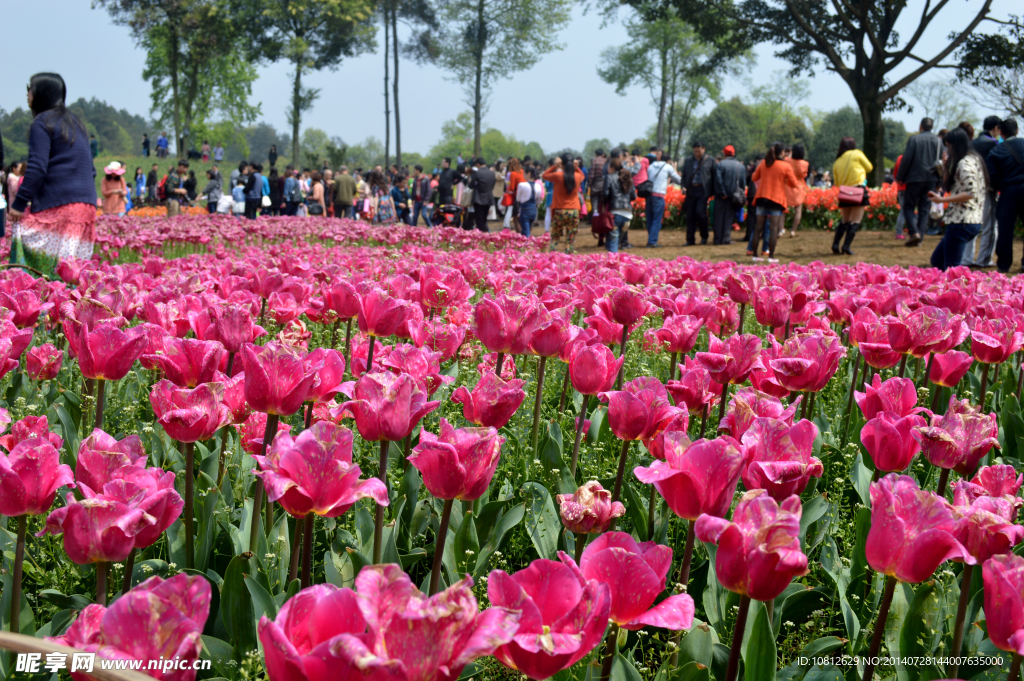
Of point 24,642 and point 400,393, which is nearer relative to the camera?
point 24,642

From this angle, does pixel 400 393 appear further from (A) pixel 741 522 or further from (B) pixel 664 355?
(B) pixel 664 355

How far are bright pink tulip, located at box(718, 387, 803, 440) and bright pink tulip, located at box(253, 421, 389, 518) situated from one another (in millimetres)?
815

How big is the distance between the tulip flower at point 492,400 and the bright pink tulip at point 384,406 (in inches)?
10.2

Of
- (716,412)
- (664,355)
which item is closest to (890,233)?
(664,355)

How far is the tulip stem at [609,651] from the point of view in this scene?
1.16 m

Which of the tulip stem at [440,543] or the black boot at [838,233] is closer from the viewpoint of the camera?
the tulip stem at [440,543]

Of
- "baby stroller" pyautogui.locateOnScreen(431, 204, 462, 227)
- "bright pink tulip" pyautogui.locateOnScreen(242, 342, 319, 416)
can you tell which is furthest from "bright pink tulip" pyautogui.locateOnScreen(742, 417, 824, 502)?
"baby stroller" pyautogui.locateOnScreen(431, 204, 462, 227)

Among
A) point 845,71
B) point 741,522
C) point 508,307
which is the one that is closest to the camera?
point 741,522

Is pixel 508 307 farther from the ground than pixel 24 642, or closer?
farther from the ground

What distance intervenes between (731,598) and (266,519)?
1.12 metres

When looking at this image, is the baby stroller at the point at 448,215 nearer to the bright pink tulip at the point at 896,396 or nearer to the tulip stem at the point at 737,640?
the bright pink tulip at the point at 896,396

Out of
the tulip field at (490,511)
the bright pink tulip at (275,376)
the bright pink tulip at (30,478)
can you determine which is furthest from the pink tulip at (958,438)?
the bright pink tulip at (30,478)

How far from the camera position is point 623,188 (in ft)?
43.8

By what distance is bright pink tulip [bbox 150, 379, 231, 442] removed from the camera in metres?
1.51
